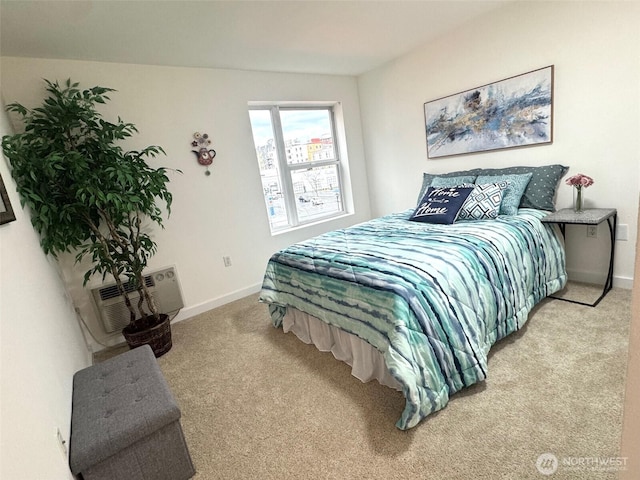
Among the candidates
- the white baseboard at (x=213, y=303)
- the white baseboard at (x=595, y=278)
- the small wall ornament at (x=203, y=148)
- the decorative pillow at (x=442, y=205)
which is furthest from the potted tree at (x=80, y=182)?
the white baseboard at (x=595, y=278)

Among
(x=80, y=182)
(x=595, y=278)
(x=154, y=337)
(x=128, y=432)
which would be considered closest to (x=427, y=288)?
(x=128, y=432)

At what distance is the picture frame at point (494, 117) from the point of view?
249cm

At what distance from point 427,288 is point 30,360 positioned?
5.33ft

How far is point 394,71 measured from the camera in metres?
3.46

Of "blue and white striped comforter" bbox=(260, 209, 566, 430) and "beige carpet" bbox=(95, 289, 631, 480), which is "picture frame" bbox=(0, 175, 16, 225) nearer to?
"beige carpet" bbox=(95, 289, 631, 480)

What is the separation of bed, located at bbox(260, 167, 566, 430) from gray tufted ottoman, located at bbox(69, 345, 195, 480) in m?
0.97

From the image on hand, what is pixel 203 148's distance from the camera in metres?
2.99

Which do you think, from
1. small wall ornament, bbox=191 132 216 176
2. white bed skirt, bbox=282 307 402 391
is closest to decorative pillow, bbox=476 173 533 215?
white bed skirt, bbox=282 307 402 391

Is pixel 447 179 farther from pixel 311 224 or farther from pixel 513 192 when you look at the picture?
pixel 311 224

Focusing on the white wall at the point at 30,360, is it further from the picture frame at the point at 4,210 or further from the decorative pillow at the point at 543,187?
the decorative pillow at the point at 543,187

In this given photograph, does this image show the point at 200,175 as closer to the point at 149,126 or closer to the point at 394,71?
the point at 149,126

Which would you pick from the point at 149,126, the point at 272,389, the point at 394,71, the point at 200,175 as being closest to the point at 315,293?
the point at 272,389

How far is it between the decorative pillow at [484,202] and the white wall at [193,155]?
184 cm

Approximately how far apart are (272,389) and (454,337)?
3.53ft
